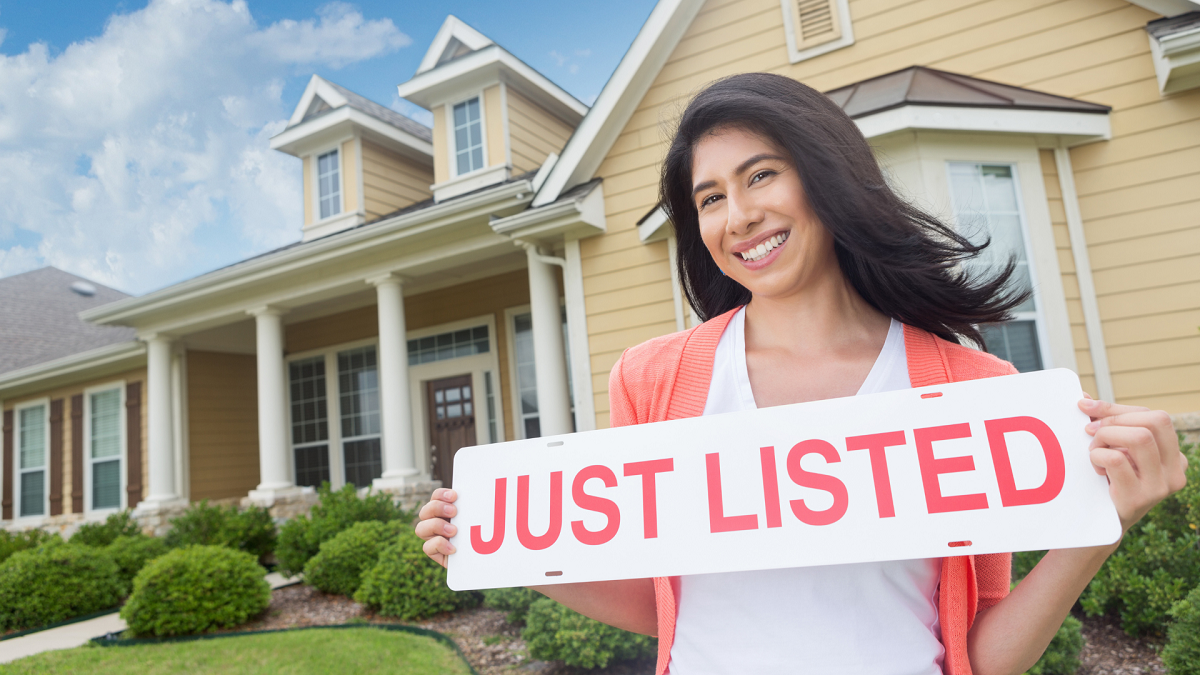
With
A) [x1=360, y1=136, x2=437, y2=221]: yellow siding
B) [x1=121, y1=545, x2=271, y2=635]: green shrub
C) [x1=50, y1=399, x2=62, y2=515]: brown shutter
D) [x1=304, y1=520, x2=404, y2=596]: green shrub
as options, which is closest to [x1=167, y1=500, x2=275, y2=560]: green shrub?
[x1=304, y1=520, x2=404, y2=596]: green shrub

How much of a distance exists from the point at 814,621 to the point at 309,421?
12.5 metres

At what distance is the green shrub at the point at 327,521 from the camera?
7.54m

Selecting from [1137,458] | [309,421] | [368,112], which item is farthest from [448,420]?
[1137,458]

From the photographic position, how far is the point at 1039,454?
109 centimetres

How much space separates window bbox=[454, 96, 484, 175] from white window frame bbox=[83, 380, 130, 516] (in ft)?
27.7

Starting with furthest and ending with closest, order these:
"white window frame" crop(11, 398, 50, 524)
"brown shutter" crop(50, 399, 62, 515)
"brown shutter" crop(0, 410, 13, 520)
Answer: "brown shutter" crop(0, 410, 13, 520) → "white window frame" crop(11, 398, 50, 524) → "brown shutter" crop(50, 399, 62, 515)

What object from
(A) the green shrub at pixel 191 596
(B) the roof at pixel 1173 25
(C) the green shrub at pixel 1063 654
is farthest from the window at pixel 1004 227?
(A) the green shrub at pixel 191 596

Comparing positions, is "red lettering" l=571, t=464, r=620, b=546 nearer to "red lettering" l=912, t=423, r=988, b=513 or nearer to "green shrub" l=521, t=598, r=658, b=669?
"red lettering" l=912, t=423, r=988, b=513

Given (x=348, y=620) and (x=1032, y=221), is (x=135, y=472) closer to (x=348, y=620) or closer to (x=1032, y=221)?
(x=348, y=620)

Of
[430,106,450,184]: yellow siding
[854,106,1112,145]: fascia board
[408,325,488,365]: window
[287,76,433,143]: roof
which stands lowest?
[408,325,488,365]: window

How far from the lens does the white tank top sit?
107 cm

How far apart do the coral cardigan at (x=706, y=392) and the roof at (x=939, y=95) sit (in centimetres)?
467

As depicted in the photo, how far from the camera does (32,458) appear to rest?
14.3 m

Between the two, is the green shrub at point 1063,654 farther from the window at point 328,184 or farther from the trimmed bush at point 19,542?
the trimmed bush at point 19,542
